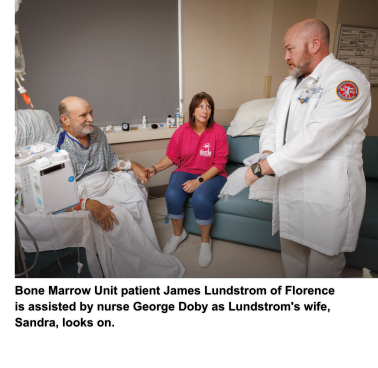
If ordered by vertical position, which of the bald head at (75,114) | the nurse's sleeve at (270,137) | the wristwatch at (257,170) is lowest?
the wristwatch at (257,170)

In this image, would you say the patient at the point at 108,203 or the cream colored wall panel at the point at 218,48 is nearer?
the patient at the point at 108,203

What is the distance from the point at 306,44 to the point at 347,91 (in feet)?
0.95

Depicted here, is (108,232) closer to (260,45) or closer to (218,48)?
(218,48)

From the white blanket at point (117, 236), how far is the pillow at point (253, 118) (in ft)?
3.48

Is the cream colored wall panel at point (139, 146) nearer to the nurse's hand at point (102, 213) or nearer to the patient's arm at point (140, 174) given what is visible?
the patient's arm at point (140, 174)

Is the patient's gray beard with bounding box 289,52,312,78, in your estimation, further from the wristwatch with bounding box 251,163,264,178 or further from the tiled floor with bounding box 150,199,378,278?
the tiled floor with bounding box 150,199,378,278

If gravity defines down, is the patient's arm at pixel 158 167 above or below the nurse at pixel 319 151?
below

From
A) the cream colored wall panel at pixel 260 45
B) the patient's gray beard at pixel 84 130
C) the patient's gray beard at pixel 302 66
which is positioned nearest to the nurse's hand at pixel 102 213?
the patient's gray beard at pixel 84 130

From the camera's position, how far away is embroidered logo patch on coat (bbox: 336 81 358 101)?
1.10m

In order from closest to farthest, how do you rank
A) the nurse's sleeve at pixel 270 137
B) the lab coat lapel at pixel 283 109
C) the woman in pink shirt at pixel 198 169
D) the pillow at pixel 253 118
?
1. the lab coat lapel at pixel 283 109
2. the nurse's sleeve at pixel 270 137
3. the woman in pink shirt at pixel 198 169
4. the pillow at pixel 253 118

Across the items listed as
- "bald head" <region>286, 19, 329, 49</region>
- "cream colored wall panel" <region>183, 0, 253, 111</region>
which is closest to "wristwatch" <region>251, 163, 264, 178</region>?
"bald head" <region>286, 19, 329, 49</region>

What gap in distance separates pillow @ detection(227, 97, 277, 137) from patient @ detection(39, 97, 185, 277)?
3.55ft

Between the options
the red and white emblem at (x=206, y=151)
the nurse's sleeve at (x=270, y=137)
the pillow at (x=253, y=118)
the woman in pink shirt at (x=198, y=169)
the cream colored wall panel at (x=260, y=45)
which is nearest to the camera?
the nurse's sleeve at (x=270, y=137)

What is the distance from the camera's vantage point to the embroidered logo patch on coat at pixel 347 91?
1098 millimetres
